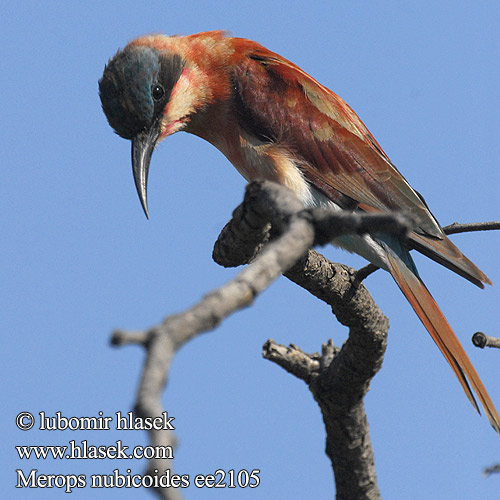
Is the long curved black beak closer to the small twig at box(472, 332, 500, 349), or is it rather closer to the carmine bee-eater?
the carmine bee-eater

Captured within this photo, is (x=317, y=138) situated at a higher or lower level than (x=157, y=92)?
lower

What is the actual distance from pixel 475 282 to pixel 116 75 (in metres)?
2.30

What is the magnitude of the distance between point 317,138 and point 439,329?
4.28 feet

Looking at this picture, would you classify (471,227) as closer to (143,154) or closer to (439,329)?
(439,329)

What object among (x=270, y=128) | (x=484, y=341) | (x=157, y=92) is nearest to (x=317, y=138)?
(x=270, y=128)

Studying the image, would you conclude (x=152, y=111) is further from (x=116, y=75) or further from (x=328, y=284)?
(x=328, y=284)

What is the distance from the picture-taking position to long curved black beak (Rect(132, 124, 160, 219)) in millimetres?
3844

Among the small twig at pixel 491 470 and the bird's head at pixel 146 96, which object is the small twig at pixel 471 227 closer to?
the small twig at pixel 491 470

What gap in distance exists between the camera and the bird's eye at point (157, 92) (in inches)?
153

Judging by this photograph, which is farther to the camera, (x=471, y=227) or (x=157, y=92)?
(x=157, y=92)

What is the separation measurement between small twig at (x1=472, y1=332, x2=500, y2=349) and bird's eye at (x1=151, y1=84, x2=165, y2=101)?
2308 mm

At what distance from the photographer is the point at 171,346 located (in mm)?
915

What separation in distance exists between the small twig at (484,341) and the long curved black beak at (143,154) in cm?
204

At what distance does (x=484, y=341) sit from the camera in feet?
8.17
